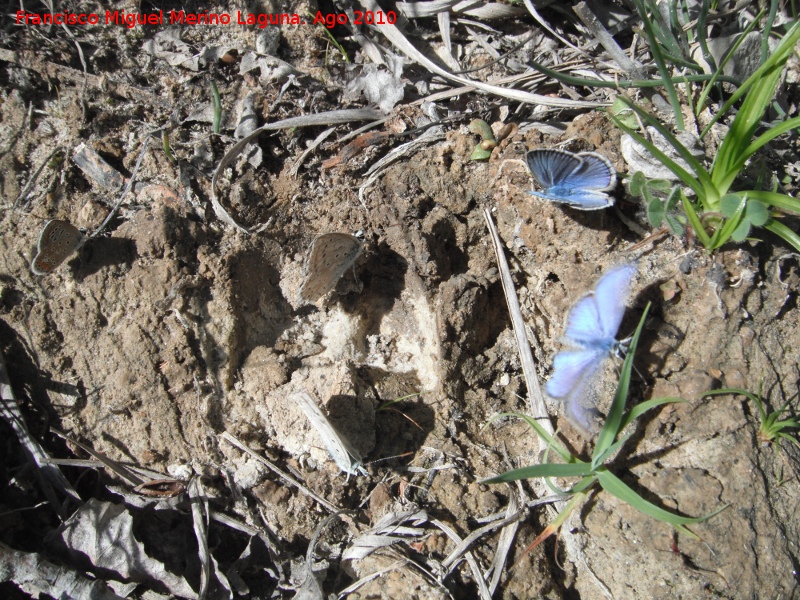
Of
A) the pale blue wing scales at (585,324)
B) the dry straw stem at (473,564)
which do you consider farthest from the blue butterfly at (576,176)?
the dry straw stem at (473,564)

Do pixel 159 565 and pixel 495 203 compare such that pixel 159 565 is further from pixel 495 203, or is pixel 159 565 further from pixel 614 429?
pixel 495 203

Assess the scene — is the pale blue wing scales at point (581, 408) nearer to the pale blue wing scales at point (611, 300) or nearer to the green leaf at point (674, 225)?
the pale blue wing scales at point (611, 300)

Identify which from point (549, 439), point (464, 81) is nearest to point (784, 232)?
point (549, 439)

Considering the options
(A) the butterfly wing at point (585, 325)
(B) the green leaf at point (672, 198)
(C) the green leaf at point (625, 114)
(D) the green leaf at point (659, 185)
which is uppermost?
(C) the green leaf at point (625, 114)

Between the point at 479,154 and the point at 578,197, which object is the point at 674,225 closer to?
the point at 578,197

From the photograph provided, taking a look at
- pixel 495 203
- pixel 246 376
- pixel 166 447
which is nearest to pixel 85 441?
pixel 166 447
